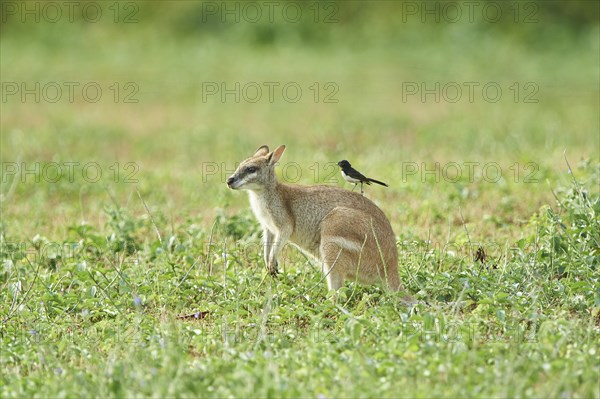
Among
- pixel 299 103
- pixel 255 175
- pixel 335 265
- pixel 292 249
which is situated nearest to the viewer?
pixel 335 265

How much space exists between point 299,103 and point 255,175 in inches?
382

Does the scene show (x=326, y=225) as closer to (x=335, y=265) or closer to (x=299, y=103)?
(x=335, y=265)

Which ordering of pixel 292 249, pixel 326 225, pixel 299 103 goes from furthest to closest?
pixel 299 103 < pixel 292 249 < pixel 326 225

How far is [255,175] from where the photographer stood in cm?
721

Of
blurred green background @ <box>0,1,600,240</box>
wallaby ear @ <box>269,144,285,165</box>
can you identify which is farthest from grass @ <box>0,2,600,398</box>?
wallaby ear @ <box>269,144,285,165</box>

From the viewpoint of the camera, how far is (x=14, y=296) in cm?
629

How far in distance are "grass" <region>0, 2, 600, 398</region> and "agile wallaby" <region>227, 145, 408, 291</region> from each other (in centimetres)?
18

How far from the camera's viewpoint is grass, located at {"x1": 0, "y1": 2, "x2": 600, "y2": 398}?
16.1 feet

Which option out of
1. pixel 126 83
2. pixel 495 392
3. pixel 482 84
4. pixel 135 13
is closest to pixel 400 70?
pixel 482 84

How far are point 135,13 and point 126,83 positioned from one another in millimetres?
5001

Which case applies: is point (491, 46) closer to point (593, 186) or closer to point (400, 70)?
point (400, 70)

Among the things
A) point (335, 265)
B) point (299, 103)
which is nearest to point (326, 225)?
point (335, 265)

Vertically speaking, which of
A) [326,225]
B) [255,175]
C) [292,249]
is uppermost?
[255,175]

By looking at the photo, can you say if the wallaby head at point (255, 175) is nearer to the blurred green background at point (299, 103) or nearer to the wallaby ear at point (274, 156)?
the wallaby ear at point (274, 156)
